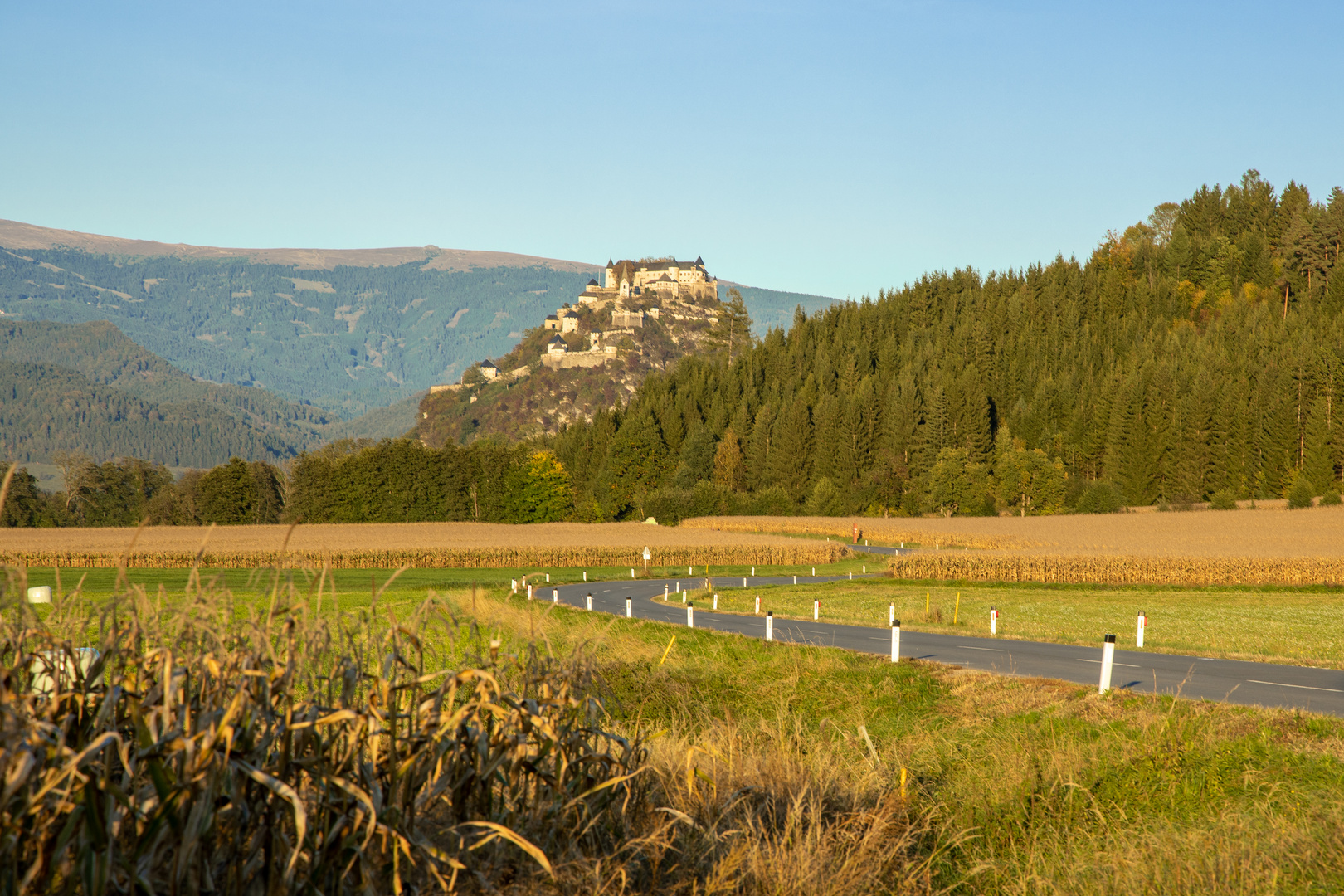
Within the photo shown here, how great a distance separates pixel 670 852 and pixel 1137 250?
194253 millimetres

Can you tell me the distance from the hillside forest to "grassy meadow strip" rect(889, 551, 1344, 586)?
5575 cm

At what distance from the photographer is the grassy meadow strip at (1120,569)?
140 ft

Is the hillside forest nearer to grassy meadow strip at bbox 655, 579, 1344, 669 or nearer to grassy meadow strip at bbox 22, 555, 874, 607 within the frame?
grassy meadow strip at bbox 22, 555, 874, 607

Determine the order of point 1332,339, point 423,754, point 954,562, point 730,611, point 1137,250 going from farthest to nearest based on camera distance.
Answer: point 1137,250 < point 1332,339 < point 954,562 < point 730,611 < point 423,754

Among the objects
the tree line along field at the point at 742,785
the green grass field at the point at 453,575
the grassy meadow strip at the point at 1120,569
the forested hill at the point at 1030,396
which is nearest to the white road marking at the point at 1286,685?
the tree line along field at the point at 742,785

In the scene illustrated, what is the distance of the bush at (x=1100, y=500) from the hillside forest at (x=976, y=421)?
0.21m

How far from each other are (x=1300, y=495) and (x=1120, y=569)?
57783mm

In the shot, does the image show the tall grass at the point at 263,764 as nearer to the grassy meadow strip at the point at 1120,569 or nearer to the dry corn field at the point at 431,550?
the grassy meadow strip at the point at 1120,569

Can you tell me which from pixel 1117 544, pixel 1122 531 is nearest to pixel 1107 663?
pixel 1117 544

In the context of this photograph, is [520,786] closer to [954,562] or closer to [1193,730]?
[1193,730]

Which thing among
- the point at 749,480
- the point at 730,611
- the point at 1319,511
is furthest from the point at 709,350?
the point at 730,611

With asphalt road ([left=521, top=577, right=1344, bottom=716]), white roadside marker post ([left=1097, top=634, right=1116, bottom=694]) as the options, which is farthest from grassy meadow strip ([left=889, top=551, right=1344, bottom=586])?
white roadside marker post ([left=1097, top=634, right=1116, bottom=694])

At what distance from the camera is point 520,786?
17.4ft

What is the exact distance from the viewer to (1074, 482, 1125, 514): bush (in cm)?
10231
